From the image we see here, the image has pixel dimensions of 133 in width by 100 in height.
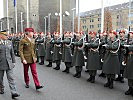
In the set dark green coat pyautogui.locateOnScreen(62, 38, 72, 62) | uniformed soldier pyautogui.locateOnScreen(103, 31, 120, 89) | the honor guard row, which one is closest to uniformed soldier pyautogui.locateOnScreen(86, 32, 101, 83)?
the honor guard row

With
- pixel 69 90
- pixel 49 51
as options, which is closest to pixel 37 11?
pixel 49 51

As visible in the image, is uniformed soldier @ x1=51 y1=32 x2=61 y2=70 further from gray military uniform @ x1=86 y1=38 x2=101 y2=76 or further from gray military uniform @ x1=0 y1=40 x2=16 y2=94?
gray military uniform @ x1=0 y1=40 x2=16 y2=94

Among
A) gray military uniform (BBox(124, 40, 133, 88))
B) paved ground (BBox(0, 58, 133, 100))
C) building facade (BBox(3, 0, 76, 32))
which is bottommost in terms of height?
paved ground (BBox(0, 58, 133, 100))

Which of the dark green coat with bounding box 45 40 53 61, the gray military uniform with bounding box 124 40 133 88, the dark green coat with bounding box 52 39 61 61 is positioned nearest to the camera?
the gray military uniform with bounding box 124 40 133 88

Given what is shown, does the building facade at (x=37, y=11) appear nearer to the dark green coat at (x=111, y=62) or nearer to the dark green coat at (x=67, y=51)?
the dark green coat at (x=67, y=51)

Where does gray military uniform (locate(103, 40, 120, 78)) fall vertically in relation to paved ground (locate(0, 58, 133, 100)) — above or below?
above

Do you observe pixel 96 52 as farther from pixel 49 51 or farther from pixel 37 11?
pixel 37 11

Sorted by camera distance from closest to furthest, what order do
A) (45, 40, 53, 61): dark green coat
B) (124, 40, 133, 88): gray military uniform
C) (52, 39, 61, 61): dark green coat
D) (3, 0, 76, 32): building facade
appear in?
(124, 40, 133, 88): gray military uniform < (52, 39, 61, 61): dark green coat < (45, 40, 53, 61): dark green coat < (3, 0, 76, 32): building facade

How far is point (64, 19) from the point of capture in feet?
153

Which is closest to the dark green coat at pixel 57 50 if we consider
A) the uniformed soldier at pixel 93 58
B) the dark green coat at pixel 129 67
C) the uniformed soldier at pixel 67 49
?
the uniformed soldier at pixel 67 49

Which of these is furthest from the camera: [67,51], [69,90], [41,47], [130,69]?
[41,47]

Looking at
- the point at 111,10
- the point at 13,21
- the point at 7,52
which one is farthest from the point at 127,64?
the point at 13,21

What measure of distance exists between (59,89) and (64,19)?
132 feet

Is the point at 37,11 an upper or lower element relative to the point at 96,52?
upper
